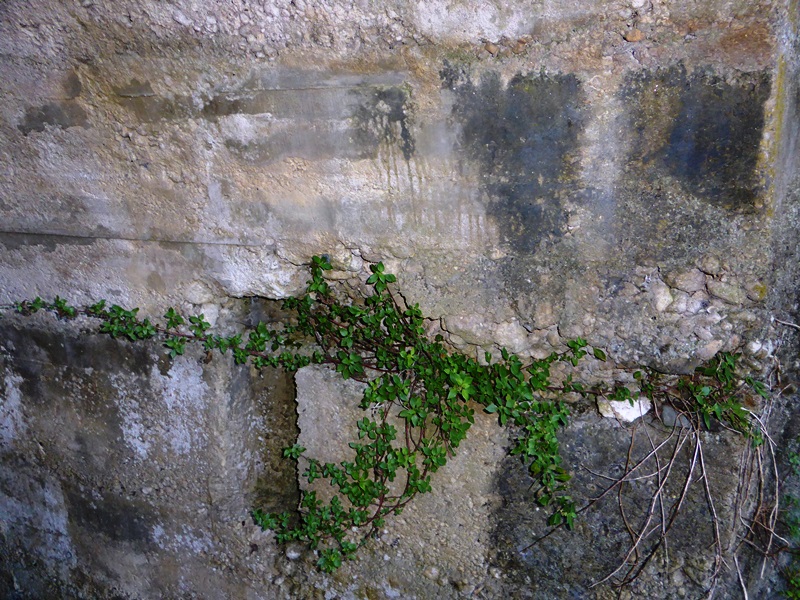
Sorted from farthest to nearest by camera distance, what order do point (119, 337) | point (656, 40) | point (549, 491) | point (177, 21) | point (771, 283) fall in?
point (119, 337) < point (549, 491) < point (177, 21) < point (771, 283) < point (656, 40)

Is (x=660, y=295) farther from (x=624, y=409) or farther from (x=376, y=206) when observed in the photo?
(x=376, y=206)

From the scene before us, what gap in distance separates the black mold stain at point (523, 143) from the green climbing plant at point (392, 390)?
0.44 metres

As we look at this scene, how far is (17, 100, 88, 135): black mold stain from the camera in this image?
2248 millimetres

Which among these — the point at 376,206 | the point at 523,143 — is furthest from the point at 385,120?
the point at 523,143

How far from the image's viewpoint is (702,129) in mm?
1747

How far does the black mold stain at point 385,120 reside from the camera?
1952mm

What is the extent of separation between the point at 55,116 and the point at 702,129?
2.25m

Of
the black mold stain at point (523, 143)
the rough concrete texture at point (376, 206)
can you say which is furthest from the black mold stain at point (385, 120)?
the black mold stain at point (523, 143)

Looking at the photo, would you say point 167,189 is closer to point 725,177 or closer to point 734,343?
point 725,177

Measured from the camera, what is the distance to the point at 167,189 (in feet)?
7.44

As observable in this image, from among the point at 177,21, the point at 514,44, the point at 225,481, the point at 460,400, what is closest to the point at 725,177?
the point at 514,44

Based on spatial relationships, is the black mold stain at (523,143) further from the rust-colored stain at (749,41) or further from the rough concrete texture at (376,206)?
the rust-colored stain at (749,41)

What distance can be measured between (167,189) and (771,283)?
209 centimetres

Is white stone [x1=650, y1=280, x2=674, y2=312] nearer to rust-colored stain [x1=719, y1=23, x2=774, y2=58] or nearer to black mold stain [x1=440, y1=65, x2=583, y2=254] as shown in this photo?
black mold stain [x1=440, y1=65, x2=583, y2=254]
